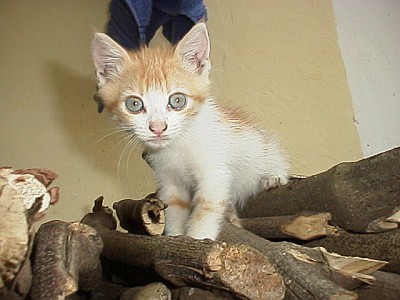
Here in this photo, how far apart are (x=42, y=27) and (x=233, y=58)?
1.66 ft

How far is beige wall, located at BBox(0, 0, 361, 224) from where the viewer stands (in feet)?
3.97

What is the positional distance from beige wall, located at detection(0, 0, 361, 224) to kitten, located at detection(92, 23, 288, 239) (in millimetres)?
300

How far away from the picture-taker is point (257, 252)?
49cm

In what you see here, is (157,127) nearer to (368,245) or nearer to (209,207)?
(209,207)

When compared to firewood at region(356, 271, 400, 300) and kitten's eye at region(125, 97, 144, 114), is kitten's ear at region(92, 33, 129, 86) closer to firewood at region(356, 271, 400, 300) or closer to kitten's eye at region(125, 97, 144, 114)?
kitten's eye at region(125, 97, 144, 114)

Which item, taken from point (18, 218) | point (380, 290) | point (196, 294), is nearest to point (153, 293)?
point (196, 294)

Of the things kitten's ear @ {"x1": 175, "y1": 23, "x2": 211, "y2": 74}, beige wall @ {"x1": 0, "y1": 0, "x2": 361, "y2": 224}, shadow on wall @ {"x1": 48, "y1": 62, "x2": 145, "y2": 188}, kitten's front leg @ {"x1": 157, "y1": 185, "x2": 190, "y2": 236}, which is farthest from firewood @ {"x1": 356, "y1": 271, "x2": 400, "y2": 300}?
shadow on wall @ {"x1": 48, "y1": 62, "x2": 145, "y2": 188}

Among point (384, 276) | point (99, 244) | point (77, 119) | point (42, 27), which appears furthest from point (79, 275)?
point (42, 27)

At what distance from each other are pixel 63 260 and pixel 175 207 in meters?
0.44

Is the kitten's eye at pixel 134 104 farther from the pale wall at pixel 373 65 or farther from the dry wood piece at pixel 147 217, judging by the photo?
the pale wall at pixel 373 65

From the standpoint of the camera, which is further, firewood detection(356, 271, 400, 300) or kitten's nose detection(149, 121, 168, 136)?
kitten's nose detection(149, 121, 168, 136)

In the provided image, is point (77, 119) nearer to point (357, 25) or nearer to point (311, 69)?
point (311, 69)

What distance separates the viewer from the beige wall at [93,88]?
3.97 feet

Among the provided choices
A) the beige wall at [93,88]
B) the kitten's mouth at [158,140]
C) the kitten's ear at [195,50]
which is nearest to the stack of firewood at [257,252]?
the kitten's mouth at [158,140]
